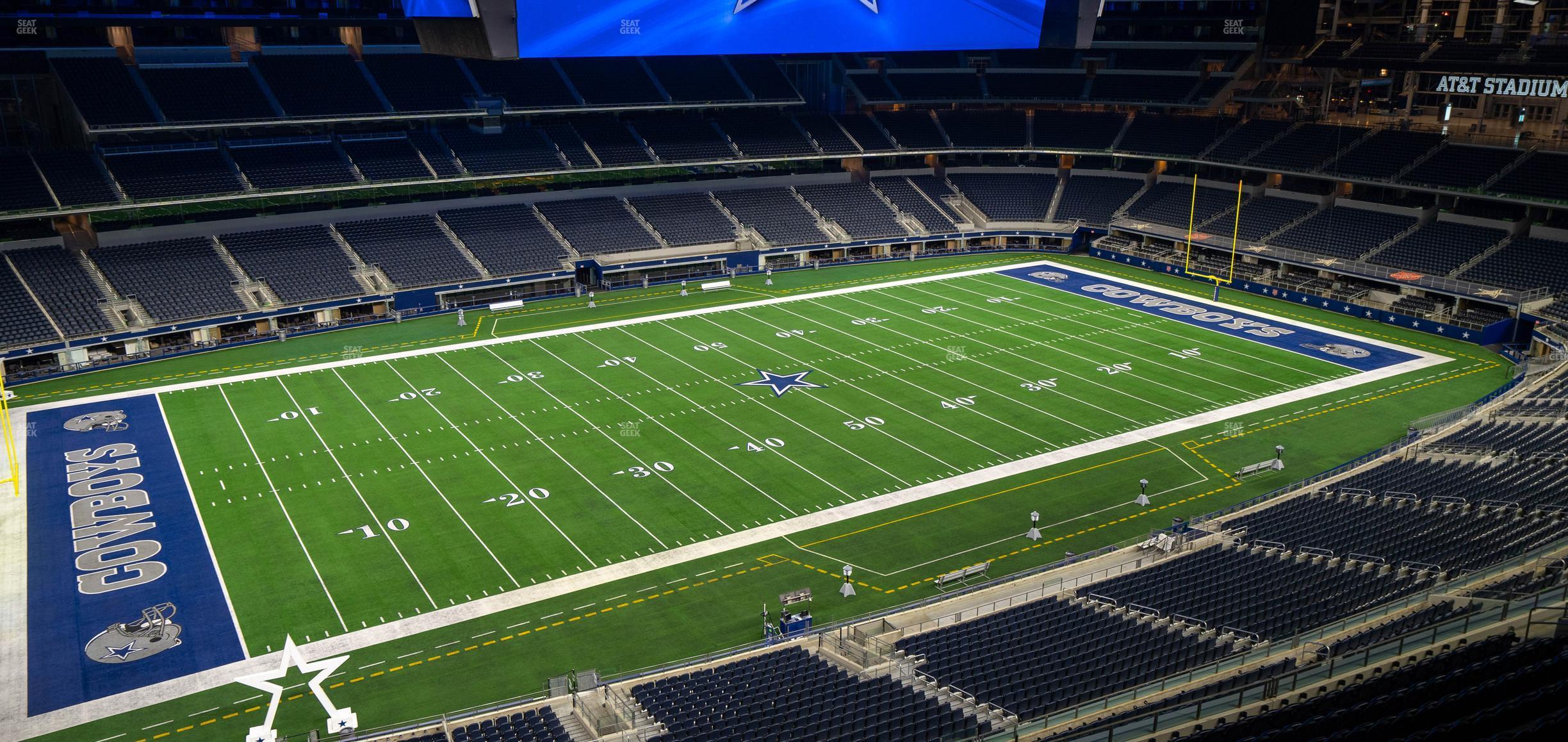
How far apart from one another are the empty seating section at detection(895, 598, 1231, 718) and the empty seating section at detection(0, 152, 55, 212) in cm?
4078

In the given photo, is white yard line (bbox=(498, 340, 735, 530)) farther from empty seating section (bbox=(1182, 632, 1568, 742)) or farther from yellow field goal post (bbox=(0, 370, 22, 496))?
empty seating section (bbox=(1182, 632, 1568, 742))

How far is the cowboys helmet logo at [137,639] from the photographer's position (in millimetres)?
23016

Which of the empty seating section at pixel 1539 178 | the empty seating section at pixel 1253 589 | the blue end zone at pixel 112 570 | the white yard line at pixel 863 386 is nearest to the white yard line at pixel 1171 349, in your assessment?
the white yard line at pixel 863 386

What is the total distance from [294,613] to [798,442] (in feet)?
49.8

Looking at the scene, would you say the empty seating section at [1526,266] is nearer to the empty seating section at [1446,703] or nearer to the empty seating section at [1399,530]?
the empty seating section at [1399,530]

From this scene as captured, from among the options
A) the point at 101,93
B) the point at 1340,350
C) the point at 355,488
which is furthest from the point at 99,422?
the point at 1340,350

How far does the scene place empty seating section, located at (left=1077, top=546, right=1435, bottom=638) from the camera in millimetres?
20625

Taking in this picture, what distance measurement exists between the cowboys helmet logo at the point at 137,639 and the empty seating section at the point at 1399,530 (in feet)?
77.1

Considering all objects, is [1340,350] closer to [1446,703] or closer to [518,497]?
[518,497]

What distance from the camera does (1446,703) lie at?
45.3 feet

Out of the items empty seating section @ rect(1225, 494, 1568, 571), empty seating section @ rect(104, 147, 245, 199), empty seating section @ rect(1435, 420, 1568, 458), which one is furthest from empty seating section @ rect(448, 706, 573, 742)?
empty seating section @ rect(104, 147, 245, 199)

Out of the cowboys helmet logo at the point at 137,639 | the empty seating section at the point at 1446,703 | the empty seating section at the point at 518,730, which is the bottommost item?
the cowboys helmet logo at the point at 137,639

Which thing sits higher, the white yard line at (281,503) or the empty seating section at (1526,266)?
the empty seating section at (1526,266)

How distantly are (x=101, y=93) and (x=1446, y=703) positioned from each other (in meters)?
53.4
